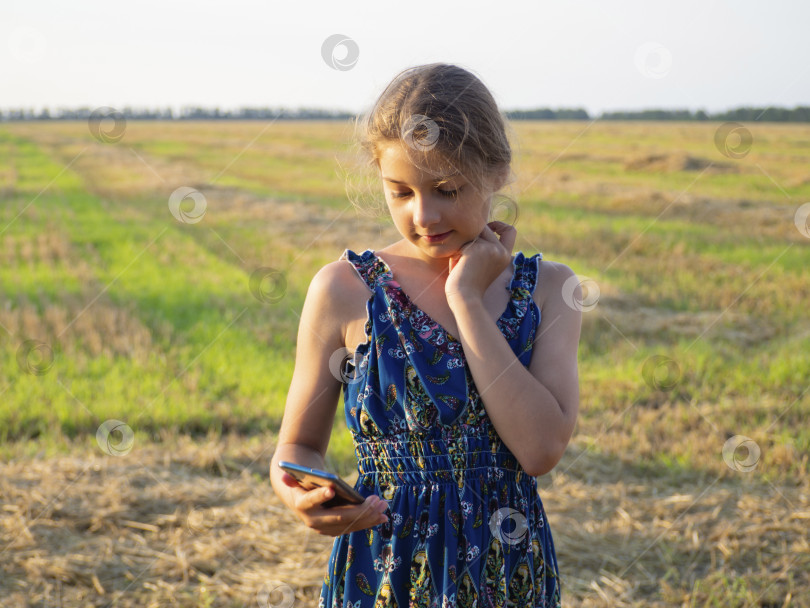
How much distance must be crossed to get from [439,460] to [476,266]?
0.43m

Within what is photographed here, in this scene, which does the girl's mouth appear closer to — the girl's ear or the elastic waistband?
the girl's ear

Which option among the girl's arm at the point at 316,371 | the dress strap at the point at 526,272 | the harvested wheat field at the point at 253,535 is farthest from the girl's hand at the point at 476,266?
the harvested wheat field at the point at 253,535

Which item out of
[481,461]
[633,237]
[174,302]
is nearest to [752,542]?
[481,461]

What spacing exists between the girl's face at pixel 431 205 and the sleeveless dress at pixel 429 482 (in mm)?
171

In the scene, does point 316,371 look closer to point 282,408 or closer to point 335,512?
point 335,512

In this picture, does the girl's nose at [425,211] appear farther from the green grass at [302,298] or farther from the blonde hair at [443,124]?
the green grass at [302,298]

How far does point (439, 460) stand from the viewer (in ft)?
5.84

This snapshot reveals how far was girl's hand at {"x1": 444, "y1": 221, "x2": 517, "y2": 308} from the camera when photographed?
1730 mm

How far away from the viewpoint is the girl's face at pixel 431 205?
1.72 meters

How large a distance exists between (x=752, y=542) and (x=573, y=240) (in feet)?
28.9

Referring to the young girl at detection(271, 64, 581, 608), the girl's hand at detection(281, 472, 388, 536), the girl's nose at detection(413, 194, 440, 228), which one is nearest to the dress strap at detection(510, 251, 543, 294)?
the young girl at detection(271, 64, 581, 608)

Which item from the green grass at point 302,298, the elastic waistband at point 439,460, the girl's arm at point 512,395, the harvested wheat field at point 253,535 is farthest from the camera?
the green grass at point 302,298

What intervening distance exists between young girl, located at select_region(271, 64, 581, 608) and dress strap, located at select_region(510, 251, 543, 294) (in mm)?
42

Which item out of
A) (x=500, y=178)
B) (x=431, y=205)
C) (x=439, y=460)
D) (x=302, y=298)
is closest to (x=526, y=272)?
(x=500, y=178)
